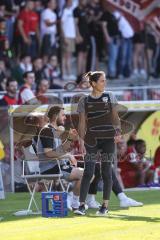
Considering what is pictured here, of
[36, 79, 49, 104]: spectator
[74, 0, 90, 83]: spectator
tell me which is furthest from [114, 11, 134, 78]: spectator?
[36, 79, 49, 104]: spectator

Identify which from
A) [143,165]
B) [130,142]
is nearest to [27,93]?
[130,142]

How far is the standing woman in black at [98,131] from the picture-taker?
1223cm

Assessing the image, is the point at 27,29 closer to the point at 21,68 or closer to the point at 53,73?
the point at 53,73

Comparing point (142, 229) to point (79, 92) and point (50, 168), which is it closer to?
point (50, 168)

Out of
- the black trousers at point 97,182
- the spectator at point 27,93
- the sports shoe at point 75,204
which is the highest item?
the spectator at point 27,93

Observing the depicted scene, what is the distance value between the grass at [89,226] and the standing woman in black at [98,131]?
1.57ft

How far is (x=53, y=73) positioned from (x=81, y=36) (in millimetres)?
1818

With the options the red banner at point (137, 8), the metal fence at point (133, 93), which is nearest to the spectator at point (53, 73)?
the metal fence at point (133, 93)

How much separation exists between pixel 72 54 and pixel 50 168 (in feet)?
37.2

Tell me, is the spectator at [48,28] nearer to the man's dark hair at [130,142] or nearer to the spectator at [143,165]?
the man's dark hair at [130,142]

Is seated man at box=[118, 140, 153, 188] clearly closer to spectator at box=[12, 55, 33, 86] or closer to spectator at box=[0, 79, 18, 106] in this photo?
spectator at box=[0, 79, 18, 106]

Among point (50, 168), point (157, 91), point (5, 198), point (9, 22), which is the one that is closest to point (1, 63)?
point (9, 22)

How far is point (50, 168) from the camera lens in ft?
43.5

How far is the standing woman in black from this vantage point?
12227mm
